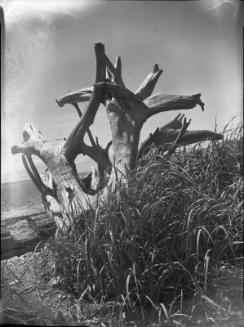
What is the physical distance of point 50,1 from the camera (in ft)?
3.53

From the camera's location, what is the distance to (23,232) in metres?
1.41

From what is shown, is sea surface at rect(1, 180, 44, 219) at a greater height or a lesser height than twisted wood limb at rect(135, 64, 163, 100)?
lesser

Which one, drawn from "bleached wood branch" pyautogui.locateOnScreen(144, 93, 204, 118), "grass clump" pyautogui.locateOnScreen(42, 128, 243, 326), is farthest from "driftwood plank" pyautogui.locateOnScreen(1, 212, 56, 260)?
"bleached wood branch" pyautogui.locateOnScreen(144, 93, 204, 118)

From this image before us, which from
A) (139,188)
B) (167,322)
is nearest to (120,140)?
(139,188)

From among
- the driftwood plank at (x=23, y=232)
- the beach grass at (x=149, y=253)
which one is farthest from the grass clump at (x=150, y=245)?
the driftwood plank at (x=23, y=232)

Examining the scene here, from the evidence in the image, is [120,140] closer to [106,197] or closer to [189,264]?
[106,197]

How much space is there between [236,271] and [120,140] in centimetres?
56

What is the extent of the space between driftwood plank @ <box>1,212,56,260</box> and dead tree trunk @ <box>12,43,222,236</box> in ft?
0.17

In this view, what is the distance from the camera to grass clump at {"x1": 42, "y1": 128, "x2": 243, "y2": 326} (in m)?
1.13

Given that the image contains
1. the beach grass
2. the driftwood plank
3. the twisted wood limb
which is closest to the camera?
the beach grass

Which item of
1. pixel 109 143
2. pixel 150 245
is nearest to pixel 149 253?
pixel 150 245

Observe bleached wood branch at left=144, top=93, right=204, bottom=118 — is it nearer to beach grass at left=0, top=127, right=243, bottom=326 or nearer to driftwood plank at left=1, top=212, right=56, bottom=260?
beach grass at left=0, top=127, right=243, bottom=326

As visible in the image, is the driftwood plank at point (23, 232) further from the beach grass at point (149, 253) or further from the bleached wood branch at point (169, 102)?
the bleached wood branch at point (169, 102)

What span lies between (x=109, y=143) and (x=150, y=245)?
39 centimetres
